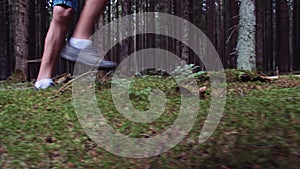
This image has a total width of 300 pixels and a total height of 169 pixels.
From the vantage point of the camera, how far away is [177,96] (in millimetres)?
2643

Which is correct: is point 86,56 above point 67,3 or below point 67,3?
below

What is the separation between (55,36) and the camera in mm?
2822

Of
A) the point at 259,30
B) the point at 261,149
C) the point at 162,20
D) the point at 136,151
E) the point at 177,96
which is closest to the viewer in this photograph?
the point at 261,149

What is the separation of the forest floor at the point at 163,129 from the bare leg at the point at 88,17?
18.9 inches

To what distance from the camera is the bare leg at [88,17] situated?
2541 millimetres

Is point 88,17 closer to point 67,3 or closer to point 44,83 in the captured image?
point 67,3

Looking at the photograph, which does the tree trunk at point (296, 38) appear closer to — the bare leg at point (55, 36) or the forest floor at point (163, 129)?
the bare leg at point (55, 36)

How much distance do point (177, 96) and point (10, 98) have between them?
1307mm

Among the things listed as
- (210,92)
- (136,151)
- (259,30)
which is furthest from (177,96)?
(259,30)

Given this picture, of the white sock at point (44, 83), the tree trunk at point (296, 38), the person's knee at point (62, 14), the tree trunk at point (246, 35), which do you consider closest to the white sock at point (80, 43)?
the person's knee at point (62, 14)

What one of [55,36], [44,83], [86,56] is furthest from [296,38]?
[86,56]

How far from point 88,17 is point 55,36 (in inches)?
16.6

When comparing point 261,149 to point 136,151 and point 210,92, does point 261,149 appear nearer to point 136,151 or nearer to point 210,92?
point 136,151

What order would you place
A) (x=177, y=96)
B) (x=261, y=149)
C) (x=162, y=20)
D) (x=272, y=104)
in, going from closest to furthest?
(x=261, y=149)
(x=272, y=104)
(x=177, y=96)
(x=162, y=20)
